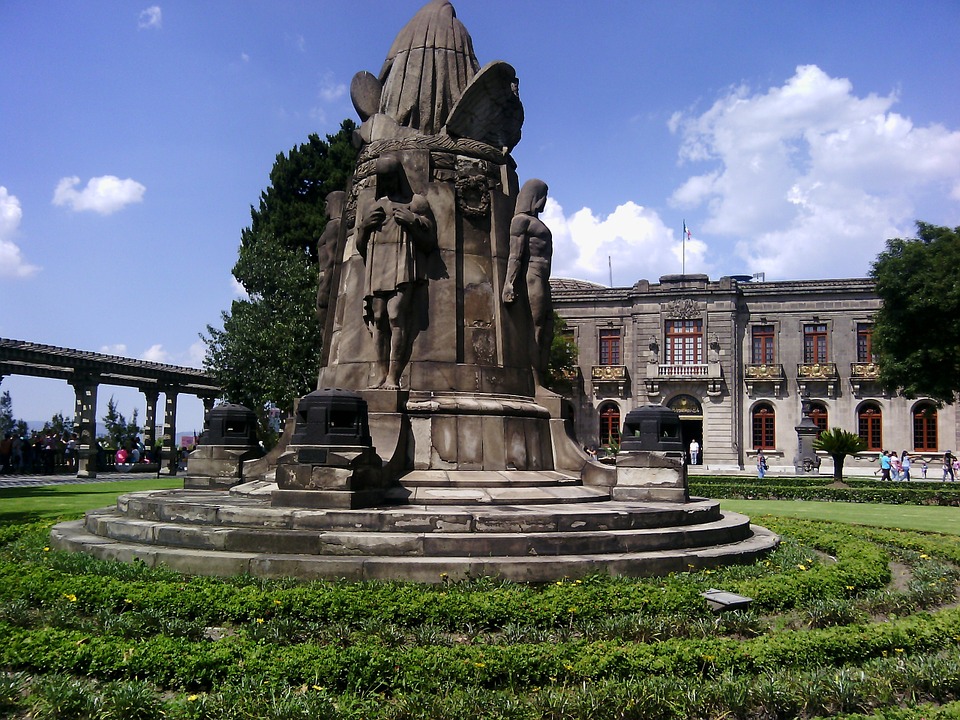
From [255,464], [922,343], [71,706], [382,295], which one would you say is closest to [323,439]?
[382,295]

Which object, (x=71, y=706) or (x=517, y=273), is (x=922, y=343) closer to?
(x=517, y=273)

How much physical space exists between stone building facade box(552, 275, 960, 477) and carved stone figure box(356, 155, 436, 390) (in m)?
39.8

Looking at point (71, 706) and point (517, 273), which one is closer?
point (71, 706)

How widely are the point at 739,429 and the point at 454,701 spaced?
159 feet

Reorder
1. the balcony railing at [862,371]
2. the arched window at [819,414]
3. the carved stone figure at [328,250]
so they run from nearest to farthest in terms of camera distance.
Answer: the carved stone figure at [328,250] < the balcony railing at [862,371] < the arched window at [819,414]

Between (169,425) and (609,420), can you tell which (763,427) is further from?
(169,425)

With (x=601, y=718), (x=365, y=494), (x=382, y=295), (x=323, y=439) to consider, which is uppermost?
(x=382, y=295)

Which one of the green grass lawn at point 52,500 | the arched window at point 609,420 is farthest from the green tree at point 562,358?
the green grass lawn at point 52,500

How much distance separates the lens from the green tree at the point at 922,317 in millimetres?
31344

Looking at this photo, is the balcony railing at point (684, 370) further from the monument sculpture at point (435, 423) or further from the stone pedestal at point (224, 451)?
the stone pedestal at point (224, 451)

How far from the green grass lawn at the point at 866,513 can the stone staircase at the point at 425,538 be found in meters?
7.45

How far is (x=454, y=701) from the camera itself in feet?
16.0

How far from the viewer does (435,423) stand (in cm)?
1142

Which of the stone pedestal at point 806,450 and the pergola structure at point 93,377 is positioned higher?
the pergola structure at point 93,377
